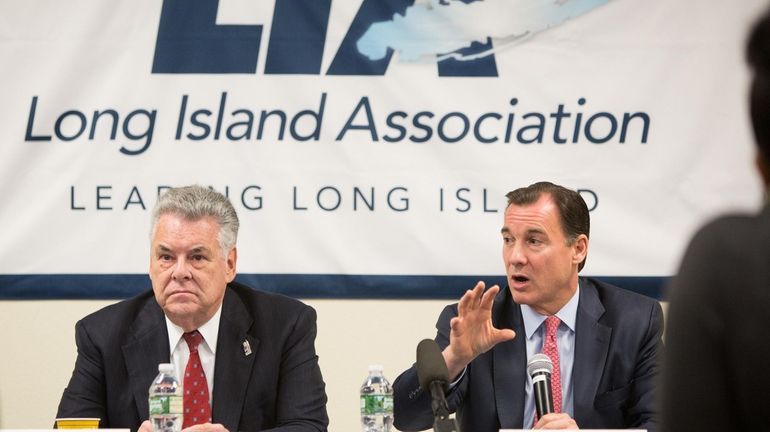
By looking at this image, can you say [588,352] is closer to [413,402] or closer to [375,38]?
[413,402]

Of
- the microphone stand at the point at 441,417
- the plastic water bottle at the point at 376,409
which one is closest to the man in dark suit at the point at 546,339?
the plastic water bottle at the point at 376,409

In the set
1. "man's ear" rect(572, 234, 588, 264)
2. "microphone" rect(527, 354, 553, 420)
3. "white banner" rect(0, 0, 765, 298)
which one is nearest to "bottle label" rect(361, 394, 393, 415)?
"microphone" rect(527, 354, 553, 420)

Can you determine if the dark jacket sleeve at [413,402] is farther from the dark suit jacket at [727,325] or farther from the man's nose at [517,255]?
the dark suit jacket at [727,325]

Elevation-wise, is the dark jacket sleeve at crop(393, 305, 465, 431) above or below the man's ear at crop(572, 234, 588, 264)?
below

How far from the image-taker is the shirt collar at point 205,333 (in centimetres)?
341

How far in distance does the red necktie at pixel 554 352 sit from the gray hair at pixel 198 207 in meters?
1.02

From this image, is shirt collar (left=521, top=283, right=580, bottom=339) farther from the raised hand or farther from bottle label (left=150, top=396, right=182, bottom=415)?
bottle label (left=150, top=396, right=182, bottom=415)

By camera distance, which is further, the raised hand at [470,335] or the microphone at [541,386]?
the raised hand at [470,335]

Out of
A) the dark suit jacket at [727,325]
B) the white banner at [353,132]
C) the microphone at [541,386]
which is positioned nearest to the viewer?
the dark suit jacket at [727,325]

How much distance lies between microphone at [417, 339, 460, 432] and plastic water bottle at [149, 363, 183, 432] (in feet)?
2.73

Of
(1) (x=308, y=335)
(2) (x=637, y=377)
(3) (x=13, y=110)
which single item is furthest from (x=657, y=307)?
(3) (x=13, y=110)

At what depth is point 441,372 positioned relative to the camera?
2418 mm

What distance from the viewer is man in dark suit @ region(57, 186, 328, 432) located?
332 cm

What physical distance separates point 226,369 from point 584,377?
107 centimetres
